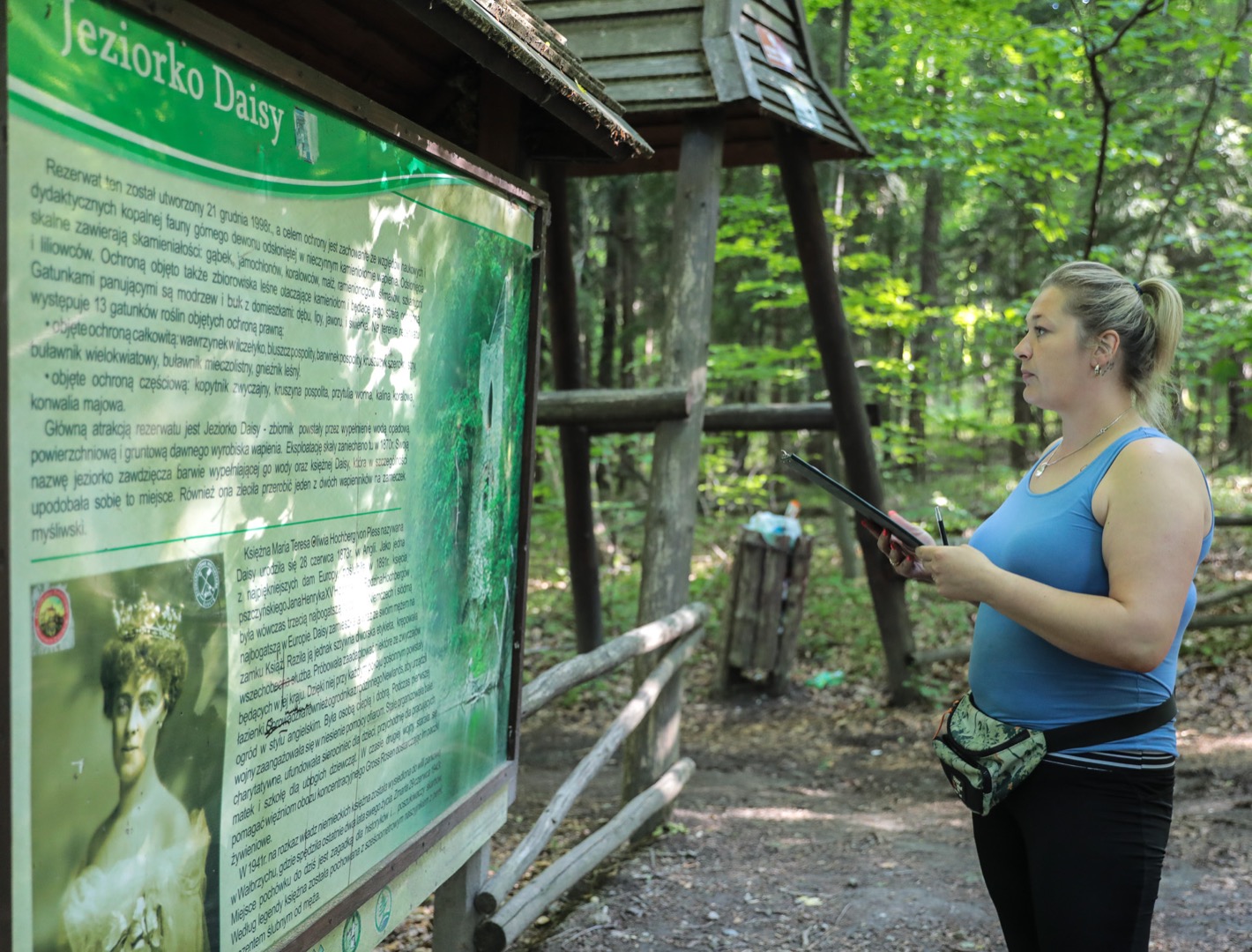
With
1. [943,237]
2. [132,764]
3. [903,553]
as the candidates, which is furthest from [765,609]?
[943,237]

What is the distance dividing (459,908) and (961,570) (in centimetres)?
208

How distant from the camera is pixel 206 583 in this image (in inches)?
65.2

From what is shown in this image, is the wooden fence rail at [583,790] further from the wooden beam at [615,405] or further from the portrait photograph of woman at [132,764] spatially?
the portrait photograph of woman at [132,764]

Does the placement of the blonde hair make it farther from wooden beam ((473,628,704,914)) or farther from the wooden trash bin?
the wooden trash bin

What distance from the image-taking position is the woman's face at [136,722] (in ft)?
4.90

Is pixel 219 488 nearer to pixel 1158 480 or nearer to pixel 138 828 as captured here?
pixel 138 828

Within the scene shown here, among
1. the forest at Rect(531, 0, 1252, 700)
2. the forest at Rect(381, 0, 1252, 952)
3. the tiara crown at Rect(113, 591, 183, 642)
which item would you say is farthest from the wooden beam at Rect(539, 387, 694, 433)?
the tiara crown at Rect(113, 591, 183, 642)

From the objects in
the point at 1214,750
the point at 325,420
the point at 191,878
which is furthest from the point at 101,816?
the point at 1214,750

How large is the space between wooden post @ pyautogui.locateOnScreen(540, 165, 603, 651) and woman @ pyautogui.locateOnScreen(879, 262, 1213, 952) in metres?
4.51

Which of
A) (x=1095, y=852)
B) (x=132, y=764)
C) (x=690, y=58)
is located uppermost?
(x=690, y=58)

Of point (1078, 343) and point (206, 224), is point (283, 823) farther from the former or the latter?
point (1078, 343)

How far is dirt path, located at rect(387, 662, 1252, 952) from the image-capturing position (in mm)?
3928

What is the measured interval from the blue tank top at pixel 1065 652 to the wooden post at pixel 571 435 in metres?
4.69

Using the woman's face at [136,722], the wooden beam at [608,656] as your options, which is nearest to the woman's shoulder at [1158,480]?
the woman's face at [136,722]
